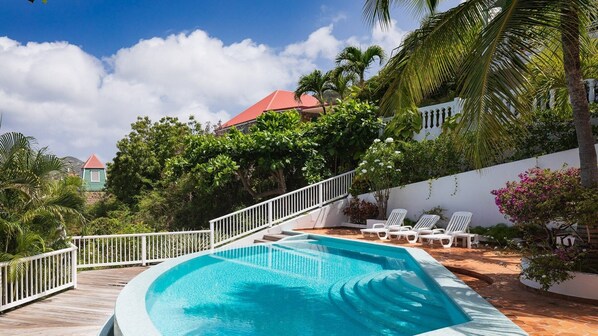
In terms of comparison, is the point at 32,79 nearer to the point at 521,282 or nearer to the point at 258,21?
the point at 258,21

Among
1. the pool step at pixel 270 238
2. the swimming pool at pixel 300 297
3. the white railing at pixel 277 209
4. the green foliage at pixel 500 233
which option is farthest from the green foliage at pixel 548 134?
the pool step at pixel 270 238

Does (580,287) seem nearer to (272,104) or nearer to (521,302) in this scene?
(521,302)

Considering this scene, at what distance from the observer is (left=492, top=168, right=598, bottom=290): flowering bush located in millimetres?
5680

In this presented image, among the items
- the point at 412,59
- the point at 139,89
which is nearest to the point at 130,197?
the point at 139,89

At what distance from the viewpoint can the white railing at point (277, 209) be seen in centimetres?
1291

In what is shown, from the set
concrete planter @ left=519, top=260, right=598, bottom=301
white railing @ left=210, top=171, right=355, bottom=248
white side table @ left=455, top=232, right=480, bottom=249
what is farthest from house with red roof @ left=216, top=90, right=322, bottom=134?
concrete planter @ left=519, top=260, right=598, bottom=301

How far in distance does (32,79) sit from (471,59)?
37.8ft

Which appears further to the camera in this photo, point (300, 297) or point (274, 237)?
point (274, 237)

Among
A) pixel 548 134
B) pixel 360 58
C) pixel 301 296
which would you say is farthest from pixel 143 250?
pixel 360 58

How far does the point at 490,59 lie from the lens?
195 inches

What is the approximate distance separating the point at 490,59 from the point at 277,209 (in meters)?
10.2

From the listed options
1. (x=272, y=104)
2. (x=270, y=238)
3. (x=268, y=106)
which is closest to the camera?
(x=270, y=238)

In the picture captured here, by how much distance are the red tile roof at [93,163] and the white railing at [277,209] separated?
4387cm

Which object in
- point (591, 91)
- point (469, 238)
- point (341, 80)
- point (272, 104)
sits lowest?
point (469, 238)
